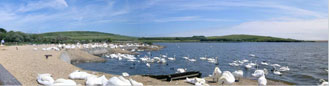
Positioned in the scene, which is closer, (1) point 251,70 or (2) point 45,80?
(2) point 45,80

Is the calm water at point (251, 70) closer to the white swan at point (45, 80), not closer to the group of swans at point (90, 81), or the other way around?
the group of swans at point (90, 81)

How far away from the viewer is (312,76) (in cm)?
1942

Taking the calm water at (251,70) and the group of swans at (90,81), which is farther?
the calm water at (251,70)

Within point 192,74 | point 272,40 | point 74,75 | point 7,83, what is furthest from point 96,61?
point 272,40

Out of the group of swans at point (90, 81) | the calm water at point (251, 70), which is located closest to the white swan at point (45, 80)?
the group of swans at point (90, 81)

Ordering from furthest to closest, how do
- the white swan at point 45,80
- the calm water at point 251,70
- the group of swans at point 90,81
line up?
the calm water at point 251,70 < the white swan at point 45,80 < the group of swans at point 90,81

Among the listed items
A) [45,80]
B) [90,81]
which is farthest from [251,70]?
[45,80]

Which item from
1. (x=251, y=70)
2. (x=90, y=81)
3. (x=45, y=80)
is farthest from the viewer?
(x=251, y=70)

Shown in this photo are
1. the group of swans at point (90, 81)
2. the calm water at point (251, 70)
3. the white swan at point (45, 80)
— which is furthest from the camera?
the calm water at point (251, 70)

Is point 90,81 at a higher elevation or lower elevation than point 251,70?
higher

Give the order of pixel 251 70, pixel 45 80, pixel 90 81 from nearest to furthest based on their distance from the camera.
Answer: pixel 45 80
pixel 90 81
pixel 251 70

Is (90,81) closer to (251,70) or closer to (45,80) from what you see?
(45,80)

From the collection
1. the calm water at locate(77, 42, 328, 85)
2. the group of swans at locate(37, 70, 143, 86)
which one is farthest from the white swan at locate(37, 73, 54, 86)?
the calm water at locate(77, 42, 328, 85)

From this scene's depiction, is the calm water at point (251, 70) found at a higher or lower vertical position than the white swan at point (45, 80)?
lower
